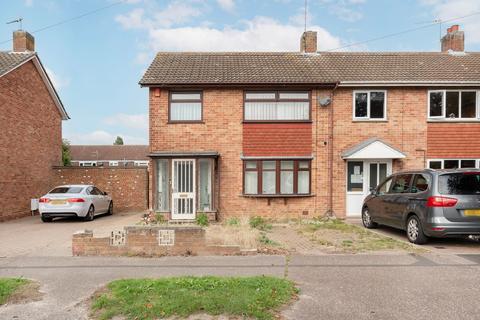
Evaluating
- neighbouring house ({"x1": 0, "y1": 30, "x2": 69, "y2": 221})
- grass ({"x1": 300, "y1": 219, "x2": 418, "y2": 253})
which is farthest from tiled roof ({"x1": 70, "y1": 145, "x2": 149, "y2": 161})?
grass ({"x1": 300, "y1": 219, "x2": 418, "y2": 253})

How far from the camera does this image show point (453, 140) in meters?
13.7

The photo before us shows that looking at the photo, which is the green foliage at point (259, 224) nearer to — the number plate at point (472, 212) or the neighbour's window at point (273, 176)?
the neighbour's window at point (273, 176)

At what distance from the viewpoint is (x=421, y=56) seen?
1608 centimetres

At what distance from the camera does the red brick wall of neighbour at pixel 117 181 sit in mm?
17891

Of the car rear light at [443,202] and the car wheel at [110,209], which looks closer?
the car rear light at [443,202]

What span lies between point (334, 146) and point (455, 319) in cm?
991

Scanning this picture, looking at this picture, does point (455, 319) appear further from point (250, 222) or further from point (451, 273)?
point (250, 222)

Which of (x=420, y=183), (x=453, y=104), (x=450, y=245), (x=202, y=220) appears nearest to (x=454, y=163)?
(x=453, y=104)

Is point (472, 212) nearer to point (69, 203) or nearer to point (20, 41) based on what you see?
point (69, 203)

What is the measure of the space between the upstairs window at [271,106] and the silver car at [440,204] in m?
5.47

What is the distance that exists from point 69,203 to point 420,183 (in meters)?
11.4

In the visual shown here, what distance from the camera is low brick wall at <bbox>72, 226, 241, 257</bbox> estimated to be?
23.8 ft

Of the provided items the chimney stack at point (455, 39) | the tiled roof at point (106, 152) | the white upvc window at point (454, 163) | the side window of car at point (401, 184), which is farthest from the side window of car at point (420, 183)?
the tiled roof at point (106, 152)

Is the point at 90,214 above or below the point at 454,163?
below
